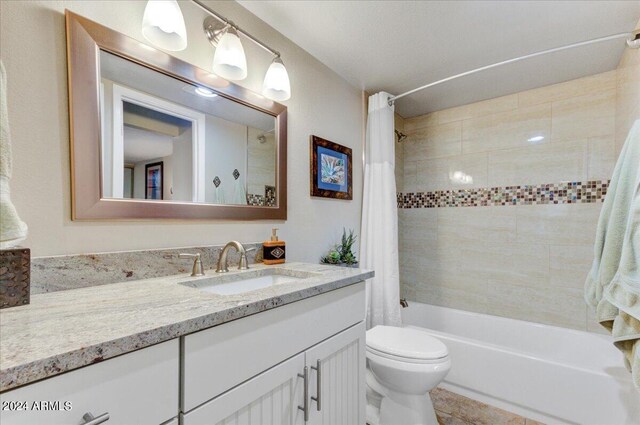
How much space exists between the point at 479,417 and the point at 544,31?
2.27 meters

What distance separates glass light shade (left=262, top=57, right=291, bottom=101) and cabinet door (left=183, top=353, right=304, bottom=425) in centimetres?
127

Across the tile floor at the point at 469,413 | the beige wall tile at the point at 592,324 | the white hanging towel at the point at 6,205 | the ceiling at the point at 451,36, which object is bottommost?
the tile floor at the point at 469,413

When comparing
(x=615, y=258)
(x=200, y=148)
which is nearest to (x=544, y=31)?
(x=615, y=258)

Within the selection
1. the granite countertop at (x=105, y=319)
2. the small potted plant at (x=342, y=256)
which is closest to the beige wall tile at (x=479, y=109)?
the small potted plant at (x=342, y=256)

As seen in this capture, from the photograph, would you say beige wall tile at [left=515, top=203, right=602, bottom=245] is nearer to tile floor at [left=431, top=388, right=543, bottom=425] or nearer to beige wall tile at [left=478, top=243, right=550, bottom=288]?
beige wall tile at [left=478, top=243, right=550, bottom=288]

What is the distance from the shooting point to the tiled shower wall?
2.15 metres

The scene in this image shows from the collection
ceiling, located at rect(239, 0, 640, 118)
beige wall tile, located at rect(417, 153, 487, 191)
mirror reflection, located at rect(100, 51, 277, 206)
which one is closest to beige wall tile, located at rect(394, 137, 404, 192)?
beige wall tile, located at rect(417, 153, 487, 191)

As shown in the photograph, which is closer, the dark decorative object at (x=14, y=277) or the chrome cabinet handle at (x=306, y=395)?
the dark decorative object at (x=14, y=277)

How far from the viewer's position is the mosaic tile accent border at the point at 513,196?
216 centimetres

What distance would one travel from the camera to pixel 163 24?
1058 mm

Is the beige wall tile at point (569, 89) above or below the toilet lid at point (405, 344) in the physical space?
above

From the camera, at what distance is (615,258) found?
→ 1.25 meters

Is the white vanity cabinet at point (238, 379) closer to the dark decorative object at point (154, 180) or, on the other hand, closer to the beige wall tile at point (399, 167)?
the dark decorative object at point (154, 180)

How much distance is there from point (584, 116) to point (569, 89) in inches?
9.5
